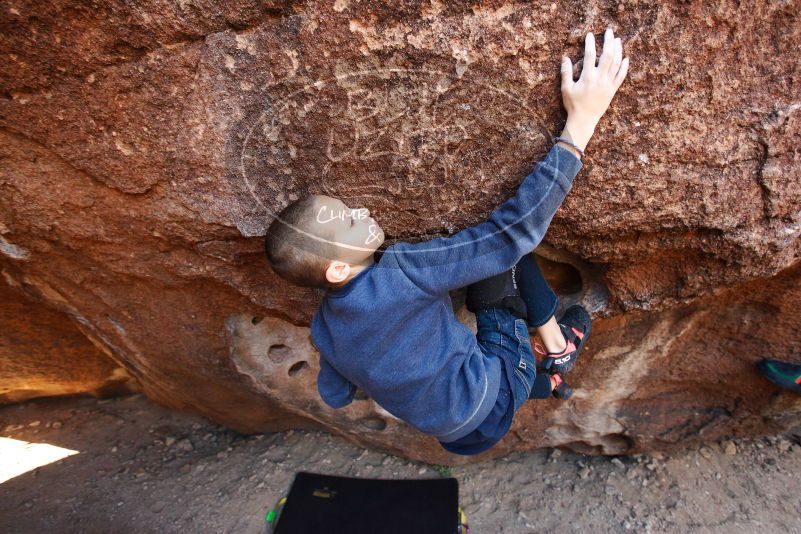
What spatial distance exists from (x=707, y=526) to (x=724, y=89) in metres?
1.69

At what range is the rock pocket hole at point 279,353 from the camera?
1.95 metres

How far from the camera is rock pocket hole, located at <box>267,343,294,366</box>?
1947mm

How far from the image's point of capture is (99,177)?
1.33 m

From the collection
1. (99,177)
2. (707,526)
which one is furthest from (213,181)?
(707,526)

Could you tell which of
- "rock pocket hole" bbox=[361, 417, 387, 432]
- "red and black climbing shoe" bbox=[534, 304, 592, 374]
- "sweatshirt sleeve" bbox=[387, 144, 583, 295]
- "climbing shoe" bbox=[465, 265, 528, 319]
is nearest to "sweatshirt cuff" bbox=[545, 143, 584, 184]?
"sweatshirt sleeve" bbox=[387, 144, 583, 295]

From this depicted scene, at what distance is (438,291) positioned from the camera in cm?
114

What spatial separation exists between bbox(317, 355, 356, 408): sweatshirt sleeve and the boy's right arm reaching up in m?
0.42

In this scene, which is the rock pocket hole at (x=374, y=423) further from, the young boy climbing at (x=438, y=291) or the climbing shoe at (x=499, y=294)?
the climbing shoe at (x=499, y=294)

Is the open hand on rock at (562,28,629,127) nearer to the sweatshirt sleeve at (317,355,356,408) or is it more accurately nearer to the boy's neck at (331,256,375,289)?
the boy's neck at (331,256,375,289)

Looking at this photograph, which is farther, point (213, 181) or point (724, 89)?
point (213, 181)

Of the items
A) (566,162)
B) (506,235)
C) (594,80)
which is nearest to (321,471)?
(506,235)

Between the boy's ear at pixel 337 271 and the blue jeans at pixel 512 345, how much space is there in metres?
0.46

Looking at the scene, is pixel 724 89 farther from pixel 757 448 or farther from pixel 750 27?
pixel 757 448

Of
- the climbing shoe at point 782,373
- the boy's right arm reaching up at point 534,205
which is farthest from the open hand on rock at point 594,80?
the climbing shoe at point 782,373
